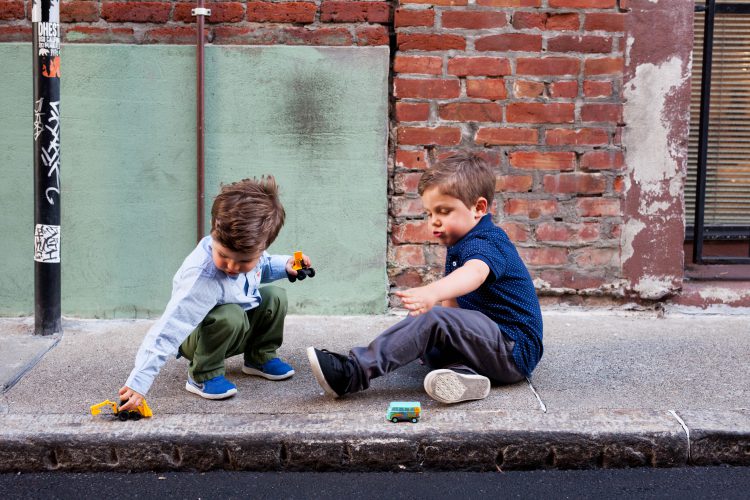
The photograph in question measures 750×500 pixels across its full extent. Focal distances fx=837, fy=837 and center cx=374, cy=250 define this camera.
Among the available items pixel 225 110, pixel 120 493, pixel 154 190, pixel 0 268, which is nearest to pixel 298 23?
pixel 225 110

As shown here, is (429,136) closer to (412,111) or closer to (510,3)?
(412,111)

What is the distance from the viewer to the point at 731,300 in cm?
441

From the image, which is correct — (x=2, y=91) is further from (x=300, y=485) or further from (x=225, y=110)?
(x=300, y=485)

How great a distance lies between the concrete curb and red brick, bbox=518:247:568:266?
1.65m

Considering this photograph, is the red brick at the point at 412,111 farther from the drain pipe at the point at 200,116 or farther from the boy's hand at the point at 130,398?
the boy's hand at the point at 130,398

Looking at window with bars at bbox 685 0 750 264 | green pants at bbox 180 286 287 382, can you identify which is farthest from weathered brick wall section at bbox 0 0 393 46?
window with bars at bbox 685 0 750 264

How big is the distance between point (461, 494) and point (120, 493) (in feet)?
3.39

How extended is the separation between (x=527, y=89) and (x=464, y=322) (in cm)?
165

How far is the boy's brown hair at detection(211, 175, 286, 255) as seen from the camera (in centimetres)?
279

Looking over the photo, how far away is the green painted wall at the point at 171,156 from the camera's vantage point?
4.14 metres

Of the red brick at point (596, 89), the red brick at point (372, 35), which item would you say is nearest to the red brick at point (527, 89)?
the red brick at point (596, 89)

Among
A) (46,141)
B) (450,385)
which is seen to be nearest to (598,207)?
(450,385)

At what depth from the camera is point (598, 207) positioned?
14.1ft

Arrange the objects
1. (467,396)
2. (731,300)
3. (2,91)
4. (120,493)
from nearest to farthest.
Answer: (120,493), (467,396), (2,91), (731,300)
